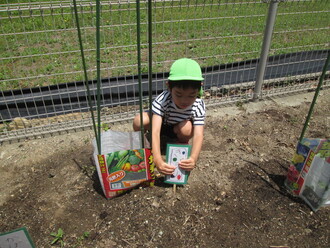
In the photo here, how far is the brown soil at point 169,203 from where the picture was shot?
5.34ft

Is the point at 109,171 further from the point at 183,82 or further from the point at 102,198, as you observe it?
the point at 183,82

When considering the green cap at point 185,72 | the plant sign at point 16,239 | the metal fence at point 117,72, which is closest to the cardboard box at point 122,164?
the green cap at point 185,72

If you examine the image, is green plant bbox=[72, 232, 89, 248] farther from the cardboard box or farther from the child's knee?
the child's knee

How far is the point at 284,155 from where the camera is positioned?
2305 mm

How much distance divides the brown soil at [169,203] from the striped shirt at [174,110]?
372 mm

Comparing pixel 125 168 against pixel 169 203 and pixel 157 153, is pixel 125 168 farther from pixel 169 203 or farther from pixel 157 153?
pixel 169 203

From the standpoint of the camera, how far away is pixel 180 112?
2.08 meters

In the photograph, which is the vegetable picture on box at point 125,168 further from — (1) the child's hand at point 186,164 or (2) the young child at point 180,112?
(1) the child's hand at point 186,164

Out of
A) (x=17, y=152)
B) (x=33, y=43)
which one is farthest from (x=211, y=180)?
(x=33, y=43)

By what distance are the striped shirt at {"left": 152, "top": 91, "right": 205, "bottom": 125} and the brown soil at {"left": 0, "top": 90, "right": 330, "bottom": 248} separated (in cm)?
37

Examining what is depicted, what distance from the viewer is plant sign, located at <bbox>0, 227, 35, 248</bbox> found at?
114 centimetres

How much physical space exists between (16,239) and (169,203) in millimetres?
896

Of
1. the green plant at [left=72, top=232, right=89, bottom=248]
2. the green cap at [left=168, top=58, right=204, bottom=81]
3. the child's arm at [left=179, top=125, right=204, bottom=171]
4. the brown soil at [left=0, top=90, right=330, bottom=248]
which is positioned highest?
the green cap at [left=168, top=58, right=204, bottom=81]

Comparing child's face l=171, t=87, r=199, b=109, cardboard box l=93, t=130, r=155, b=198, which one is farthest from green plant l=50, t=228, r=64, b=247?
child's face l=171, t=87, r=199, b=109
